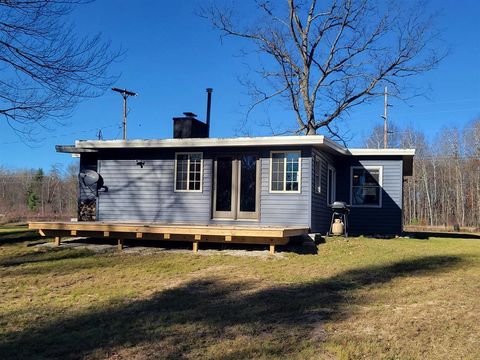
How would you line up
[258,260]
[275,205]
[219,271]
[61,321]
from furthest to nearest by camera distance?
[275,205]
[258,260]
[219,271]
[61,321]

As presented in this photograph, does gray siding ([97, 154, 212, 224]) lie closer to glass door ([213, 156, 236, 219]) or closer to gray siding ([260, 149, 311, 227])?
glass door ([213, 156, 236, 219])

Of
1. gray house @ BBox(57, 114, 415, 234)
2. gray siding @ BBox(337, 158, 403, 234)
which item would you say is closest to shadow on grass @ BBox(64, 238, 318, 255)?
gray house @ BBox(57, 114, 415, 234)

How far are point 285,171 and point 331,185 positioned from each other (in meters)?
3.14

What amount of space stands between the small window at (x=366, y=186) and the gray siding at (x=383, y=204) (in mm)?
123

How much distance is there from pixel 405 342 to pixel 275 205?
292 inches

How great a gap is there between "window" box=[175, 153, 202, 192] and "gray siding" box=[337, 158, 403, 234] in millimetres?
4782

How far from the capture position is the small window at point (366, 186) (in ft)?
48.3

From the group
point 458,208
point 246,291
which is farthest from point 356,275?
point 458,208

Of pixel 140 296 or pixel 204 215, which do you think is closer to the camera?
pixel 140 296

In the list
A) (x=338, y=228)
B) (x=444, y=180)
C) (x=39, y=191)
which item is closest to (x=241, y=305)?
(x=338, y=228)

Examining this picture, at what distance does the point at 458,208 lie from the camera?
4100 cm

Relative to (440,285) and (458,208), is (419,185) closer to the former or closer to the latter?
(458,208)

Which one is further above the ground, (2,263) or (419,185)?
(419,185)

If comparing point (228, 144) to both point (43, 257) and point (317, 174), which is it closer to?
point (317, 174)
